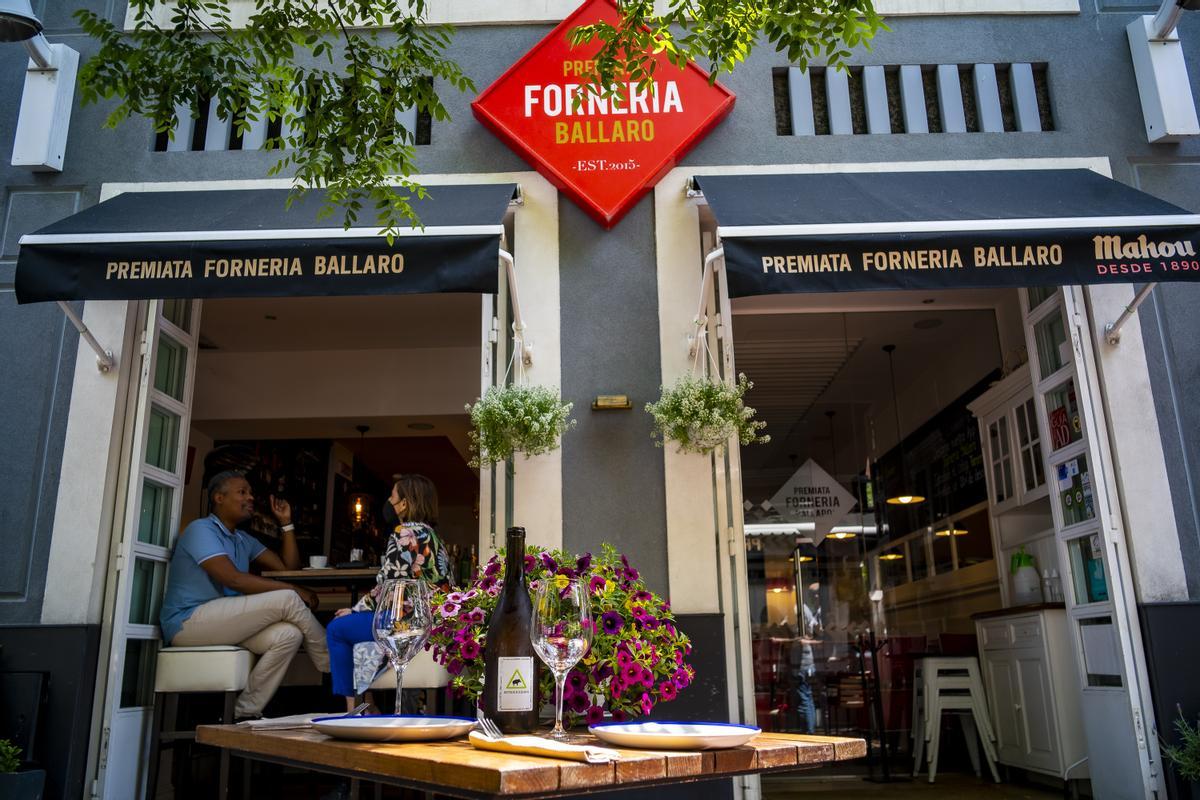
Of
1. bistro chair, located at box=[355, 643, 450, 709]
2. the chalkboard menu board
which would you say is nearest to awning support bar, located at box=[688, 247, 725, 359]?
bistro chair, located at box=[355, 643, 450, 709]

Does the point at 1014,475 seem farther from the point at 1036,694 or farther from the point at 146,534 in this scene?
the point at 146,534

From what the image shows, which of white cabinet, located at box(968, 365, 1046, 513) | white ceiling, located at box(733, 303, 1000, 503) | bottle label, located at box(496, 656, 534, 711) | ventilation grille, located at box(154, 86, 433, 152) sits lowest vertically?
bottle label, located at box(496, 656, 534, 711)

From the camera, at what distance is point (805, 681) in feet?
24.7

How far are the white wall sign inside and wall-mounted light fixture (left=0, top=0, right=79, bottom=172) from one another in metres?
6.51

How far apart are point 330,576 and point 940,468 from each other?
5.82 metres

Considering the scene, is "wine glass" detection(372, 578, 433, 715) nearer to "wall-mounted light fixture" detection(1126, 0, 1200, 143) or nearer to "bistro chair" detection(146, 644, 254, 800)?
"bistro chair" detection(146, 644, 254, 800)

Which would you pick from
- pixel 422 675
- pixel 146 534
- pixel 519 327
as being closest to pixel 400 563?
pixel 422 675

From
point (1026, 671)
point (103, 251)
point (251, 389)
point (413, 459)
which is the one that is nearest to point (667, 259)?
point (103, 251)

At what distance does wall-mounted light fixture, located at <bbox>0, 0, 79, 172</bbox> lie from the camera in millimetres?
5110

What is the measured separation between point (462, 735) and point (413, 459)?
31.6 feet

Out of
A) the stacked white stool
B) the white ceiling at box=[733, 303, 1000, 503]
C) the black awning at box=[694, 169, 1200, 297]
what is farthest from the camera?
the white ceiling at box=[733, 303, 1000, 503]

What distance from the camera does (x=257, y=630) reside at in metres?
4.71

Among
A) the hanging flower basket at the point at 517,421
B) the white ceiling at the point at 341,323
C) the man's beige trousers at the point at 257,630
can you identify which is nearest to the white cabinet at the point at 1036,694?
the hanging flower basket at the point at 517,421

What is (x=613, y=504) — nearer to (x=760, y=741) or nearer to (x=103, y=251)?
(x=103, y=251)
